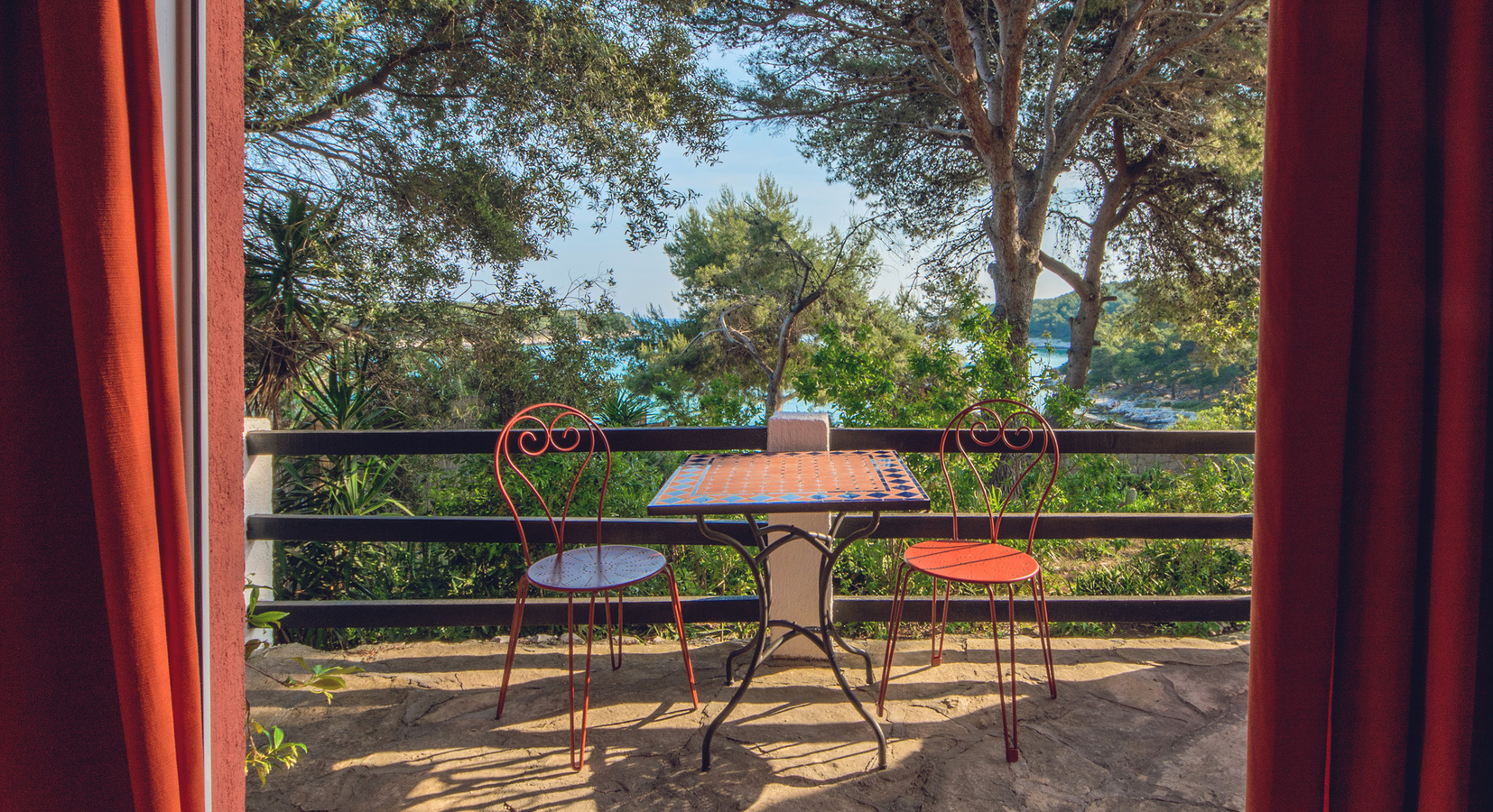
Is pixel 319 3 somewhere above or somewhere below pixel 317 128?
above

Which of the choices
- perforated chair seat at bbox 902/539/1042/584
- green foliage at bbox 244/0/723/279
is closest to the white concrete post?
perforated chair seat at bbox 902/539/1042/584

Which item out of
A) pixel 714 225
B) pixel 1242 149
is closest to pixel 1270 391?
pixel 1242 149

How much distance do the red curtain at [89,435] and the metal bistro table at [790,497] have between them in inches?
41.9

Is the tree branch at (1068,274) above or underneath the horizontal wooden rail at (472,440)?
above

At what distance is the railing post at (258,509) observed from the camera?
2.84m

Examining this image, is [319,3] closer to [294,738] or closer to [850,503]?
[294,738]

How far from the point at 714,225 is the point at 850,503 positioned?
11396mm

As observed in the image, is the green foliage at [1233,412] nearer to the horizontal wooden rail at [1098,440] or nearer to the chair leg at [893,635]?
the horizontal wooden rail at [1098,440]

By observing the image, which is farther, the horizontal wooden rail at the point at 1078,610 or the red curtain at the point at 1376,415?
the horizontal wooden rail at the point at 1078,610

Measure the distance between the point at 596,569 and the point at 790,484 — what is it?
0.66m

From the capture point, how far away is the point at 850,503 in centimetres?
192

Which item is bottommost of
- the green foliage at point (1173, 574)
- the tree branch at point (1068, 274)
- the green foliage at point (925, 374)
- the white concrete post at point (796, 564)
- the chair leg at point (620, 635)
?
the green foliage at point (1173, 574)

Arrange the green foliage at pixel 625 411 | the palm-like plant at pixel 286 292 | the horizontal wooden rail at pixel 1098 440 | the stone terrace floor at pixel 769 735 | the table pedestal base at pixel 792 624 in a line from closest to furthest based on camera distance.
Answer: the stone terrace floor at pixel 769 735 → the table pedestal base at pixel 792 624 → the horizontal wooden rail at pixel 1098 440 → the palm-like plant at pixel 286 292 → the green foliage at pixel 625 411

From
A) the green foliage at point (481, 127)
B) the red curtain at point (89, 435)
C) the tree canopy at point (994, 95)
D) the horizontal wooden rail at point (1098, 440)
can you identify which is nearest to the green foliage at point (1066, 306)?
the tree canopy at point (994, 95)
